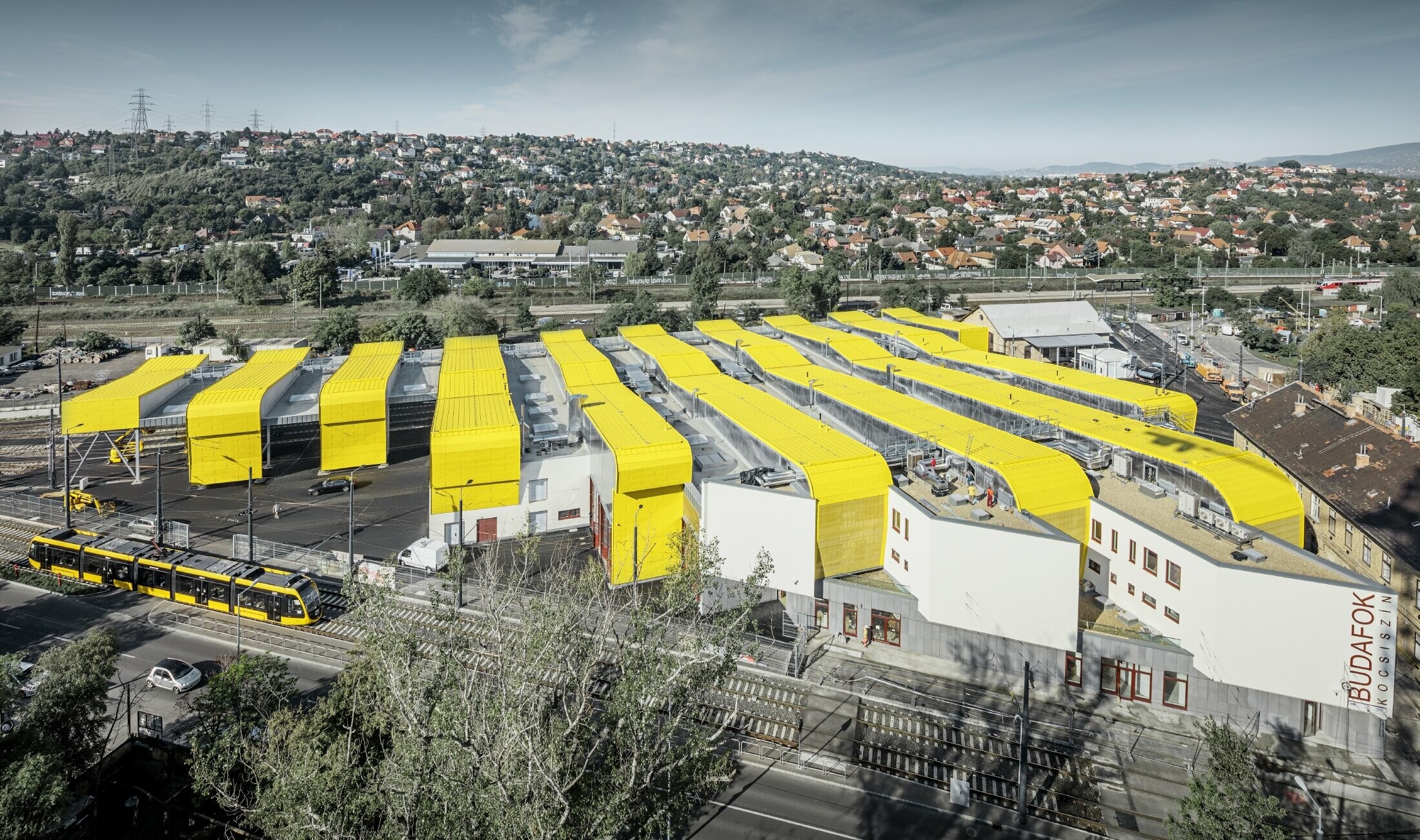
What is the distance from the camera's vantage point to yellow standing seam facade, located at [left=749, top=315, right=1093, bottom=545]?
1827 centimetres

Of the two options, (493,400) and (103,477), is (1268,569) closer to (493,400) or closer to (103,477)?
(493,400)

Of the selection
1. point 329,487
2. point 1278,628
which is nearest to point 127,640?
point 329,487

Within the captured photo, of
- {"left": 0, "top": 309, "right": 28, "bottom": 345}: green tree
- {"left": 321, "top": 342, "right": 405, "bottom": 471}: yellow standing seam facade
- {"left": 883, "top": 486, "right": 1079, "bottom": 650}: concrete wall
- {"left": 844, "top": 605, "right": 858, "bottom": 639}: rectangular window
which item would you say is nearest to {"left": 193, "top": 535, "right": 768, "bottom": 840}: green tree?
{"left": 883, "top": 486, "right": 1079, "bottom": 650}: concrete wall

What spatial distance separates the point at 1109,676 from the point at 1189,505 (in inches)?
175

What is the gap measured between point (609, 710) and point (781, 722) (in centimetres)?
777

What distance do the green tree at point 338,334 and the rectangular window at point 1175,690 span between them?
45.0m

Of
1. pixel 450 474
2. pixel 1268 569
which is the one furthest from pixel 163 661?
pixel 1268 569

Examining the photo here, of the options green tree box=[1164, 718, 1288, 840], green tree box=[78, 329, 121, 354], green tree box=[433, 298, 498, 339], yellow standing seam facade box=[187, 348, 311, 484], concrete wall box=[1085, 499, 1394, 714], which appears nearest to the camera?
green tree box=[1164, 718, 1288, 840]

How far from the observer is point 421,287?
64562mm

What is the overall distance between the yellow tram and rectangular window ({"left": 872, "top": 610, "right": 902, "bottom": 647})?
13.8 metres

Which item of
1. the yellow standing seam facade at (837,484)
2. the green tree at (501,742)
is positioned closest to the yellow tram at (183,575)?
the green tree at (501,742)

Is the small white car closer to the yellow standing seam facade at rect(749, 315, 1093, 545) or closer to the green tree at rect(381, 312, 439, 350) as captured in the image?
the yellow standing seam facade at rect(749, 315, 1093, 545)

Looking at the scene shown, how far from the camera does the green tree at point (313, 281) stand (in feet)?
208

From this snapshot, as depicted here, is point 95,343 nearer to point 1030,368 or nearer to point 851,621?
point 851,621
